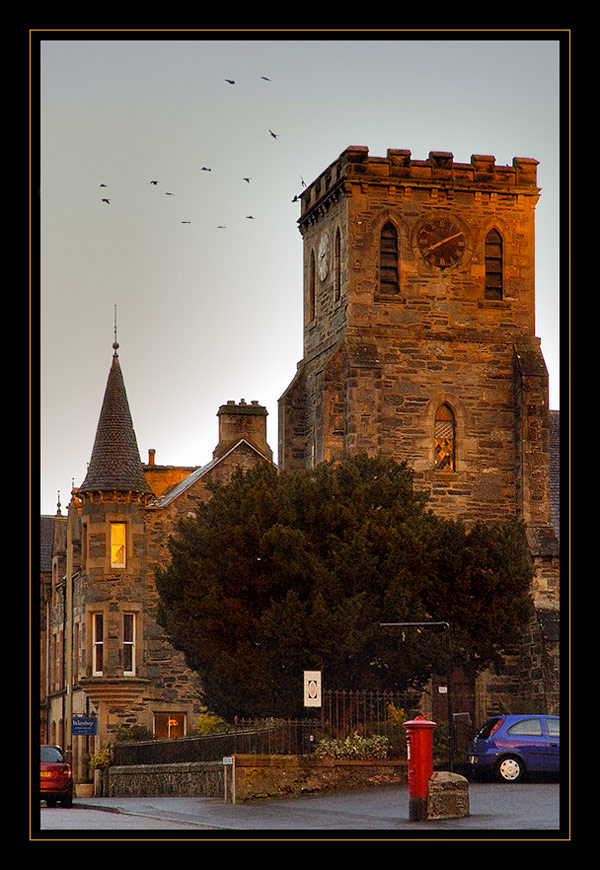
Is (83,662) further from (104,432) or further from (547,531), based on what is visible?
(547,531)

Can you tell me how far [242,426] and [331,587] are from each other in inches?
727

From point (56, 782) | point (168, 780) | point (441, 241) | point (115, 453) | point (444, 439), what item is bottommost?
point (168, 780)

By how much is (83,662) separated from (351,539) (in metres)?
16.1

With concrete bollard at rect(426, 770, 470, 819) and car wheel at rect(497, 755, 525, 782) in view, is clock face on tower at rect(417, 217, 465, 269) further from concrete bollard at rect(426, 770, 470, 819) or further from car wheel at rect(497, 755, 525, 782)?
concrete bollard at rect(426, 770, 470, 819)

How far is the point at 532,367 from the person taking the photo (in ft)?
156

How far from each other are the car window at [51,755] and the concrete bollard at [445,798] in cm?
1106

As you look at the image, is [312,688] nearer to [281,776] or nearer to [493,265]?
[281,776]

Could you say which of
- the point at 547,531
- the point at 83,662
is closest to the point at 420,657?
the point at 547,531

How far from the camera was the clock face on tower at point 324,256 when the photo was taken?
49250 mm

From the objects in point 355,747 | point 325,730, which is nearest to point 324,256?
point 325,730

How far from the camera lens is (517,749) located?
31859 mm

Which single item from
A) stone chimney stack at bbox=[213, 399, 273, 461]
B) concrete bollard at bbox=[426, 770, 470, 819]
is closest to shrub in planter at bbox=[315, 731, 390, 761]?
concrete bollard at bbox=[426, 770, 470, 819]

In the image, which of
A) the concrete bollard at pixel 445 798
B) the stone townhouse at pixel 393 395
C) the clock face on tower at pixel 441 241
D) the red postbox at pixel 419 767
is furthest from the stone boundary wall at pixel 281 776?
the clock face on tower at pixel 441 241

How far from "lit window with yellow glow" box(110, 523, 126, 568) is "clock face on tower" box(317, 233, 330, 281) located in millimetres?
9795
